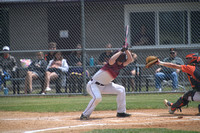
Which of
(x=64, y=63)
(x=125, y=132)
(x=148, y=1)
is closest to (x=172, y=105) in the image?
(x=125, y=132)

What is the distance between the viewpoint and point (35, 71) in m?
11.3

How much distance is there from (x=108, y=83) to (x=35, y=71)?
4954 millimetres

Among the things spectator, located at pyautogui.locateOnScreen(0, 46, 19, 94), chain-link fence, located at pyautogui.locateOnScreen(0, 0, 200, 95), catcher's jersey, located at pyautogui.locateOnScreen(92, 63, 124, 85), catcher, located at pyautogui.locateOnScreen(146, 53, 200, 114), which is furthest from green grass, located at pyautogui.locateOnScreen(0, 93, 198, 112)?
chain-link fence, located at pyautogui.locateOnScreen(0, 0, 200, 95)

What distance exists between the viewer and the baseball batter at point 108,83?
6.65m

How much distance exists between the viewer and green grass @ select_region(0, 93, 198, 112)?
27.9ft

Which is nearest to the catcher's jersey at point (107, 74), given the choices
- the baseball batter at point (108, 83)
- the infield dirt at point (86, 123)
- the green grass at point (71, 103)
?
the baseball batter at point (108, 83)

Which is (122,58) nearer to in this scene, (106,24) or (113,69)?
(113,69)

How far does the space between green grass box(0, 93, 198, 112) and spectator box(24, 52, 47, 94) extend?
1.42 feet

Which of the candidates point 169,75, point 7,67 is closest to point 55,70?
point 7,67

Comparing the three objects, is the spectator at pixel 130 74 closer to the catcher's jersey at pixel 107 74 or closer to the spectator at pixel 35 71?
the spectator at pixel 35 71

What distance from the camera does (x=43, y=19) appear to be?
14391 millimetres

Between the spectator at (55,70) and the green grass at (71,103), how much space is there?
0.45 m

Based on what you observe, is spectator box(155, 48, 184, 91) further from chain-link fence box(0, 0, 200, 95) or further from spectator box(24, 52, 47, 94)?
spectator box(24, 52, 47, 94)

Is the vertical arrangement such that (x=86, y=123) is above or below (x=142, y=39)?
below
